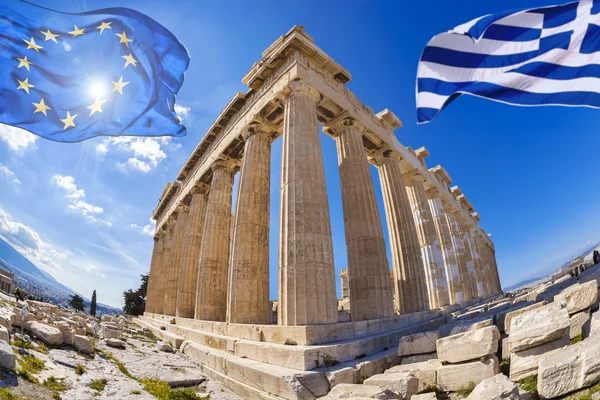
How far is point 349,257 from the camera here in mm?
13383

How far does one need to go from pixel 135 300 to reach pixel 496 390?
5016 cm

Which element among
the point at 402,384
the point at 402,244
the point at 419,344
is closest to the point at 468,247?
the point at 402,244

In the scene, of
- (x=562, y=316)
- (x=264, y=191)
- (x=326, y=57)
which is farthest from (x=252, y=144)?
(x=562, y=316)

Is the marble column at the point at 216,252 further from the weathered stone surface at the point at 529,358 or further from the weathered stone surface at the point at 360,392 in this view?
the weathered stone surface at the point at 529,358

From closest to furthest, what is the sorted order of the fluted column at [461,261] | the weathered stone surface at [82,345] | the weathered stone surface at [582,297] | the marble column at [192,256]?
the weathered stone surface at [582,297] → the weathered stone surface at [82,345] → the marble column at [192,256] → the fluted column at [461,261]

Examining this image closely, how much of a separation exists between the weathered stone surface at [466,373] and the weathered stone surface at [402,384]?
0.48 metres

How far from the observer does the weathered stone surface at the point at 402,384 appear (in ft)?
17.1

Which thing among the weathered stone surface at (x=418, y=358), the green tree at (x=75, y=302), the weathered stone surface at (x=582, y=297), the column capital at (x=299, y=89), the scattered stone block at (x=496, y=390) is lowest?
the weathered stone surface at (x=418, y=358)

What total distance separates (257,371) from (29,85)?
1225 centimetres

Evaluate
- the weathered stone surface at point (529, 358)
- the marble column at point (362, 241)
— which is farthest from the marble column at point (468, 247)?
the weathered stone surface at point (529, 358)

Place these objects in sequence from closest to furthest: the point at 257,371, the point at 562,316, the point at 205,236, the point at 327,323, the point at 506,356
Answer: the point at 562,316 → the point at 506,356 → the point at 257,371 → the point at 327,323 → the point at 205,236

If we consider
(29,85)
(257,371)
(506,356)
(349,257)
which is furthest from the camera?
(349,257)

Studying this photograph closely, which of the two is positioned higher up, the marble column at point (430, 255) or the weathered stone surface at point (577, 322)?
the marble column at point (430, 255)

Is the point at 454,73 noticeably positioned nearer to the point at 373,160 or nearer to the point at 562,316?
the point at 562,316
